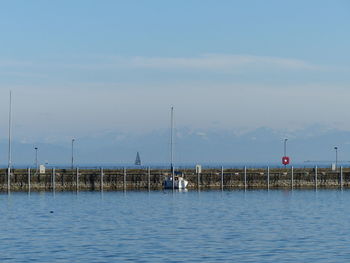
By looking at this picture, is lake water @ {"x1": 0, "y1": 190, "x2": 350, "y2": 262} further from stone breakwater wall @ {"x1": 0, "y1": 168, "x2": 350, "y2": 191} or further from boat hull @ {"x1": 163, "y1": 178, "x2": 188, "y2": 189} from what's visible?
boat hull @ {"x1": 163, "y1": 178, "x2": 188, "y2": 189}

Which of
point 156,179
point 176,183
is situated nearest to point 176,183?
point 176,183

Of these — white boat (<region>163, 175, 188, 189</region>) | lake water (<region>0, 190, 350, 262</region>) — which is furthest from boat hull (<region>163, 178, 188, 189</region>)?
lake water (<region>0, 190, 350, 262</region>)

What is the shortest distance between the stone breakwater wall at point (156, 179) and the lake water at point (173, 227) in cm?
285

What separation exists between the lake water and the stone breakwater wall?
2852 millimetres

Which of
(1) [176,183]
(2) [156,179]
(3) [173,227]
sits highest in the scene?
(2) [156,179]

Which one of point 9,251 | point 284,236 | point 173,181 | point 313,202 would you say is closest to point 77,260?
point 9,251

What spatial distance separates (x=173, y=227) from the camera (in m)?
71.2

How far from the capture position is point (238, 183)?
4808 inches

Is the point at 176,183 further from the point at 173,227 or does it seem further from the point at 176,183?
the point at 173,227

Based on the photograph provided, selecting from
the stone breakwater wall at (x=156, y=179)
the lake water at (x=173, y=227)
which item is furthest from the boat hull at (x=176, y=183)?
the lake water at (x=173, y=227)

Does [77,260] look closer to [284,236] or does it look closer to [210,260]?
[210,260]

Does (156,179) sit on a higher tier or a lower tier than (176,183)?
higher

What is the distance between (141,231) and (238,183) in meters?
56.0

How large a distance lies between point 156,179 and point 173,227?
51.0 metres
